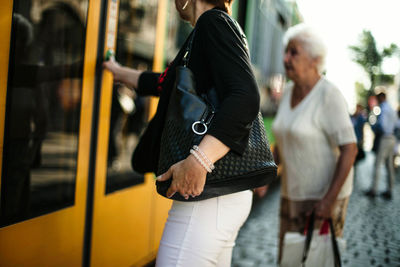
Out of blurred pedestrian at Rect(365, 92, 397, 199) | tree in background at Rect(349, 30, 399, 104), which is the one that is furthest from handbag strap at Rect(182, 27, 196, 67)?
tree in background at Rect(349, 30, 399, 104)

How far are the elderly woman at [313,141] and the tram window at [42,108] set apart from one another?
1.31 meters

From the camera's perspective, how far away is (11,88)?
171 cm

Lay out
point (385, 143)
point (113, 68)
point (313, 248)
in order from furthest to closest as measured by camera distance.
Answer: point (385, 143) → point (313, 248) → point (113, 68)

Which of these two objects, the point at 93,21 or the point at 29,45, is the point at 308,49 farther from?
the point at 29,45

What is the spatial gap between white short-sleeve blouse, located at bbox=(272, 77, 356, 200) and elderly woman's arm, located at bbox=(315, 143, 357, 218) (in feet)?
0.22

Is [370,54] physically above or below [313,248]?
above

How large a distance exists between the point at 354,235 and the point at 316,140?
2.90 m

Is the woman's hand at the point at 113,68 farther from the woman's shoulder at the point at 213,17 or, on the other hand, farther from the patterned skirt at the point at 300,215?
the patterned skirt at the point at 300,215

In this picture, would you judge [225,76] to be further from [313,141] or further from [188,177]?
[313,141]

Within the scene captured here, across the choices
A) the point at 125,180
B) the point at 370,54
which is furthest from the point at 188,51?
the point at 370,54

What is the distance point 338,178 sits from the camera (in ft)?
7.52

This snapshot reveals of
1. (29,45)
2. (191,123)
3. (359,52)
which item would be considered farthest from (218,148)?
(359,52)

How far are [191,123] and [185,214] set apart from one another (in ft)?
1.05

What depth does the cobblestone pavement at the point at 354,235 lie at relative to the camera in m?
3.84
